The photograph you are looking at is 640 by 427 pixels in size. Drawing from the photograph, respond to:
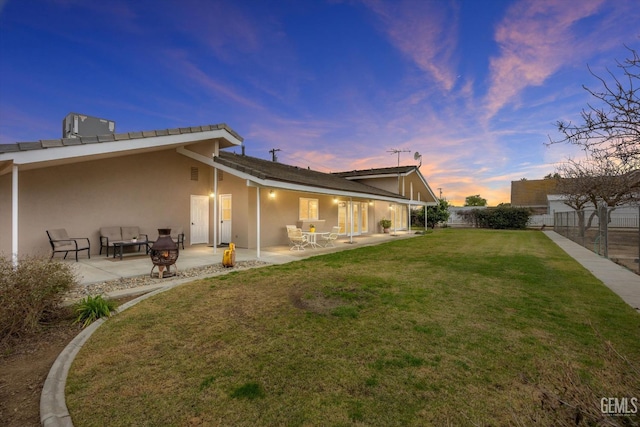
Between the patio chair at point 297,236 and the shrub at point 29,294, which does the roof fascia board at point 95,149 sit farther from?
the patio chair at point 297,236

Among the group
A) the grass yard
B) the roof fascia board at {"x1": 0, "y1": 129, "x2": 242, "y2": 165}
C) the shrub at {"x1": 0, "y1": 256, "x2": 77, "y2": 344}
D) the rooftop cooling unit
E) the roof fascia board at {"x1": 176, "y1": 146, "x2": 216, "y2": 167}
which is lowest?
the grass yard

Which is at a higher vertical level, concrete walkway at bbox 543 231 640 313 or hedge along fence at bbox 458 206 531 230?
hedge along fence at bbox 458 206 531 230

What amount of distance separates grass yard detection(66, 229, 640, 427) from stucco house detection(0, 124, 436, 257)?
4.30 meters

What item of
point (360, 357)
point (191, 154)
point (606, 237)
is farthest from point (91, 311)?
point (606, 237)

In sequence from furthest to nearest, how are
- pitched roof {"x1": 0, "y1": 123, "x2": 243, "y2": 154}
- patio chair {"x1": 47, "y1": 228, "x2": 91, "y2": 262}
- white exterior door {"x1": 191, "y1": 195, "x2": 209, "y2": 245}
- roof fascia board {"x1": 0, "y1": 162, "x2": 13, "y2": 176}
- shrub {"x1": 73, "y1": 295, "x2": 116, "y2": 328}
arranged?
white exterior door {"x1": 191, "y1": 195, "x2": 209, "y2": 245}, patio chair {"x1": 47, "y1": 228, "x2": 91, "y2": 262}, roof fascia board {"x1": 0, "y1": 162, "x2": 13, "y2": 176}, pitched roof {"x1": 0, "y1": 123, "x2": 243, "y2": 154}, shrub {"x1": 73, "y1": 295, "x2": 116, "y2": 328}

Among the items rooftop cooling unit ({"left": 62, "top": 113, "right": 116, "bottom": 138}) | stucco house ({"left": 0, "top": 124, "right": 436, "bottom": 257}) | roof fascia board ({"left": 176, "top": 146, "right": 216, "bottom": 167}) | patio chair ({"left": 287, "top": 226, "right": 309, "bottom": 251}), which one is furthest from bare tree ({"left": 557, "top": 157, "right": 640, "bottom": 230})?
rooftop cooling unit ({"left": 62, "top": 113, "right": 116, "bottom": 138})

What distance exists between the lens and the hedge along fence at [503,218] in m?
27.2

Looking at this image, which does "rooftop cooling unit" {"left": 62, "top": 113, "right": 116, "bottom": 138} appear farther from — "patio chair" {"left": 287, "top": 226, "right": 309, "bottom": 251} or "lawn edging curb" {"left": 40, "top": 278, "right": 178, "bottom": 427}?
"lawn edging curb" {"left": 40, "top": 278, "right": 178, "bottom": 427}

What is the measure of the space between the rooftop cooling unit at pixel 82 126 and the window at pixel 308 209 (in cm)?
872

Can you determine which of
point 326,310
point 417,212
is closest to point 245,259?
point 326,310

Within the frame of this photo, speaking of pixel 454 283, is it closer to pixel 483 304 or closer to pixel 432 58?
pixel 483 304

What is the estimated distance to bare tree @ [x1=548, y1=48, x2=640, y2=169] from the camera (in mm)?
2879

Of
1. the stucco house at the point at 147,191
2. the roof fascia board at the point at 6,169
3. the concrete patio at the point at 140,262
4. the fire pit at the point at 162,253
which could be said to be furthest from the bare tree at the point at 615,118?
the roof fascia board at the point at 6,169

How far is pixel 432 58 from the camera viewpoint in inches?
471
